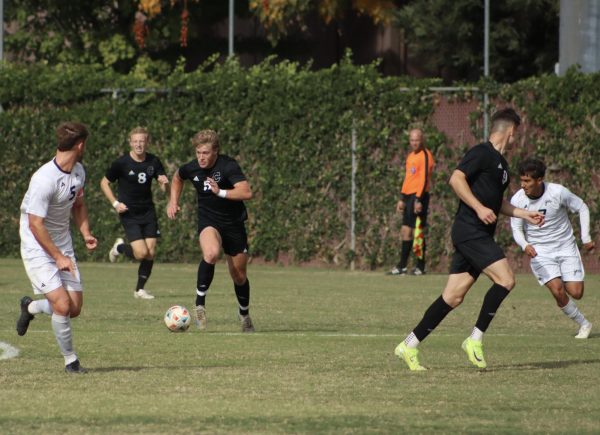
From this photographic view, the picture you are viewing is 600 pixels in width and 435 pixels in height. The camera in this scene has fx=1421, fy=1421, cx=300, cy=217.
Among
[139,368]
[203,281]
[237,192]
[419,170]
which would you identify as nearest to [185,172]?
[237,192]

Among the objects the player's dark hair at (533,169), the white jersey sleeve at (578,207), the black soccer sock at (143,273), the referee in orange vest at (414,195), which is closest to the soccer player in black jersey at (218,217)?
the player's dark hair at (533,169)

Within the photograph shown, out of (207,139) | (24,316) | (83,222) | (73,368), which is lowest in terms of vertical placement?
(73,368)

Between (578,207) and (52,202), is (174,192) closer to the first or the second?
(578,207)

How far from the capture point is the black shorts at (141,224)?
19.2 meters

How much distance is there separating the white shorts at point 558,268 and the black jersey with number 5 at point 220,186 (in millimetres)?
3080

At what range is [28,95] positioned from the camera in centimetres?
2719

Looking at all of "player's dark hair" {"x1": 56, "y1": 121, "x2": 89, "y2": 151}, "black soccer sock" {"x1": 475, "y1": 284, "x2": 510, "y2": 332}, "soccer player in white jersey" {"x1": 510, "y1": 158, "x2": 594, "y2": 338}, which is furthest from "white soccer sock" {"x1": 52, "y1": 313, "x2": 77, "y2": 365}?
"soccer player in white jersey" {"x1": 510, "y1": 158, "x2": 594, "y2": 338}

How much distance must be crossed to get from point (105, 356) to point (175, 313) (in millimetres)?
2084

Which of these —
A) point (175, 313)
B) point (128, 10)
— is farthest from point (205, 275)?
point (128, 10)

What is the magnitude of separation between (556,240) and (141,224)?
21.8 ft

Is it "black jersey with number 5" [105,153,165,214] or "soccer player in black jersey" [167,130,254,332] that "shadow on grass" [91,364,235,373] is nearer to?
"soccer player in black jersey" [167,130,254,332]

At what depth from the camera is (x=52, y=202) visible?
35.1 feet

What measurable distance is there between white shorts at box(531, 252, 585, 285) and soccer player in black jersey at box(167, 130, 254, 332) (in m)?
3.00

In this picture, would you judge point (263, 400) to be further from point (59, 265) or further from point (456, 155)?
point (456, 155)
